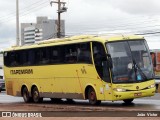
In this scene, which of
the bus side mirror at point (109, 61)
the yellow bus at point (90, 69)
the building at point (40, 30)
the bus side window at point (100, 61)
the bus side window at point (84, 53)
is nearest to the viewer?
the bus side mirror at point (109, 61)

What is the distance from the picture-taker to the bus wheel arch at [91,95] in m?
24.2

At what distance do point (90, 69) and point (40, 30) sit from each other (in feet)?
155

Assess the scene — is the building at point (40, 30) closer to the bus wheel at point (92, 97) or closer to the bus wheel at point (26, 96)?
the bus wheel at point (26, 96)

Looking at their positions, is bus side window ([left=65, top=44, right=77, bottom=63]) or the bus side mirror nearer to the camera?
the bus side mirror

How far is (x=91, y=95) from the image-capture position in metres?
24.6

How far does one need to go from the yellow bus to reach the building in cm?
3716

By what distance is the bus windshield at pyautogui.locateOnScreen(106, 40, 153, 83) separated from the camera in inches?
906

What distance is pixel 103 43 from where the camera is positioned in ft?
76.8

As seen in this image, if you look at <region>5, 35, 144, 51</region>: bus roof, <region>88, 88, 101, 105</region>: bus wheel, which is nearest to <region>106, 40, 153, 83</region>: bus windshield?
<region>5, 35, 144, 51</region>: bus roof

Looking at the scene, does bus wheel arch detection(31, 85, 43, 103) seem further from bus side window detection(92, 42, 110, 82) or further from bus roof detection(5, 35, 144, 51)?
bus side window detection(92, 42, 110, 82)

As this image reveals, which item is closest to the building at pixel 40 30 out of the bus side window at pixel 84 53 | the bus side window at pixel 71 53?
the bus side window at pixel 71 53

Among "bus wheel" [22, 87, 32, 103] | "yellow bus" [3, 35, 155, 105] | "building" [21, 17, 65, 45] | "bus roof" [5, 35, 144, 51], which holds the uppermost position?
"building" [21, 17, 65, 45]

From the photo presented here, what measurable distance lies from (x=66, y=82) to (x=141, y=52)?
4.64 m

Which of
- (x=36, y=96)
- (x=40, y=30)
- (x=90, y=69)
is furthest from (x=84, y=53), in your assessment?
(x=40, y=30)
